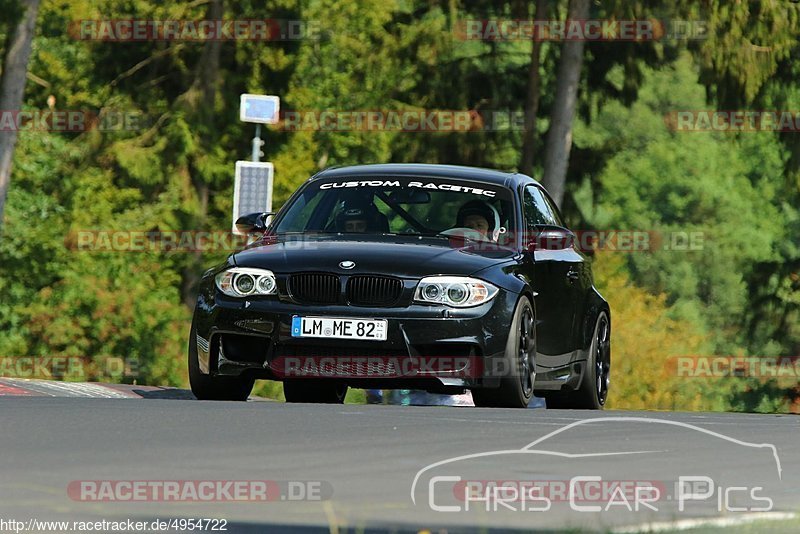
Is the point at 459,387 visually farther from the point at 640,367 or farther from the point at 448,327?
the point at 640,367

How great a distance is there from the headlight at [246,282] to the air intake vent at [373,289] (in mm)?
495

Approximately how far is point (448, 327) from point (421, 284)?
0.32m

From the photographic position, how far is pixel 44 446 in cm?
905

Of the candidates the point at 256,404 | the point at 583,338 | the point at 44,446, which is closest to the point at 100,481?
the point at 44,446

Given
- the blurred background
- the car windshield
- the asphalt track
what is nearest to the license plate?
the asphalt track

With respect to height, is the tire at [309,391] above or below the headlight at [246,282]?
below

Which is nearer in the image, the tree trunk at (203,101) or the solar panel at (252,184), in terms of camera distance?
the solar panel at (252,184)

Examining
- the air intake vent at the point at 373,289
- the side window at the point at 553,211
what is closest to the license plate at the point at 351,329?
the air intake vent at the point at 373,289

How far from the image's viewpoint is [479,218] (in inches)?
552

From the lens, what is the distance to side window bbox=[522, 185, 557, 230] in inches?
570

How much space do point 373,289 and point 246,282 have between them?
2.74 feet

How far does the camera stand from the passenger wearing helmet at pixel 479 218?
13935 mm

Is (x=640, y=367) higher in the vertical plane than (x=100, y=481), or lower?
lower

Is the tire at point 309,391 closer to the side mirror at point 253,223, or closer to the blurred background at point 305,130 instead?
the side mirror at point 253,223
